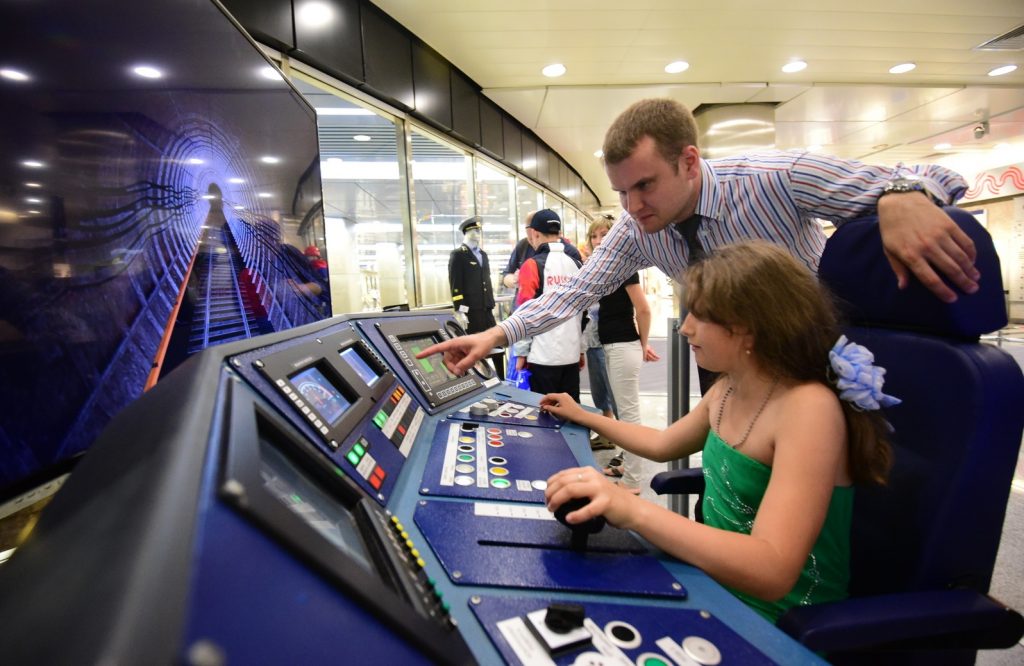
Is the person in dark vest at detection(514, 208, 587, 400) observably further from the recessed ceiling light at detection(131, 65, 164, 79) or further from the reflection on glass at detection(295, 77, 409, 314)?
the recessed ceiling light at detection(131, 65, 164, 79)

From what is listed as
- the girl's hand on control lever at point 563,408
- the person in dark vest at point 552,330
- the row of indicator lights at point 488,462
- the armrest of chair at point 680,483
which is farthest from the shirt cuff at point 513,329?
the person in dark vest at point 552,330

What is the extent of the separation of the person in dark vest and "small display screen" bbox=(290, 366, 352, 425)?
2.06 meters

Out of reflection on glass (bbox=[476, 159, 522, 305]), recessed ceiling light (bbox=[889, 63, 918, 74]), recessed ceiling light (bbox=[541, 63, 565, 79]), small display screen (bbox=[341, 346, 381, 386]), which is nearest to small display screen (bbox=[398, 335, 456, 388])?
small display screen (bbox=[341, 346, 381, 386])

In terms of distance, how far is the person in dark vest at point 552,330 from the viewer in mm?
2898

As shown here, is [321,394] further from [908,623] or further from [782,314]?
[908,623]

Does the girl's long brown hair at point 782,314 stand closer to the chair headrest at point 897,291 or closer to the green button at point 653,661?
the chair headrest at point 897,291

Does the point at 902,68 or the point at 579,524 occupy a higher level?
the point at 902,68

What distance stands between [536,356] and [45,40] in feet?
7.95

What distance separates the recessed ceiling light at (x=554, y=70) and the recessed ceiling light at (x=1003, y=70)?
15.2ft

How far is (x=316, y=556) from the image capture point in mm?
344

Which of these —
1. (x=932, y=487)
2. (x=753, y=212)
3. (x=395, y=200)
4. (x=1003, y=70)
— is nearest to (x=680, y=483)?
(x=932, y=487)

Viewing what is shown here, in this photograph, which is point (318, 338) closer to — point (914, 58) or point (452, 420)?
point (452, 420)

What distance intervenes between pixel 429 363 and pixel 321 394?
55cm

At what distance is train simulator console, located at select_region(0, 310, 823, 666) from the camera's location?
0.98 feet
